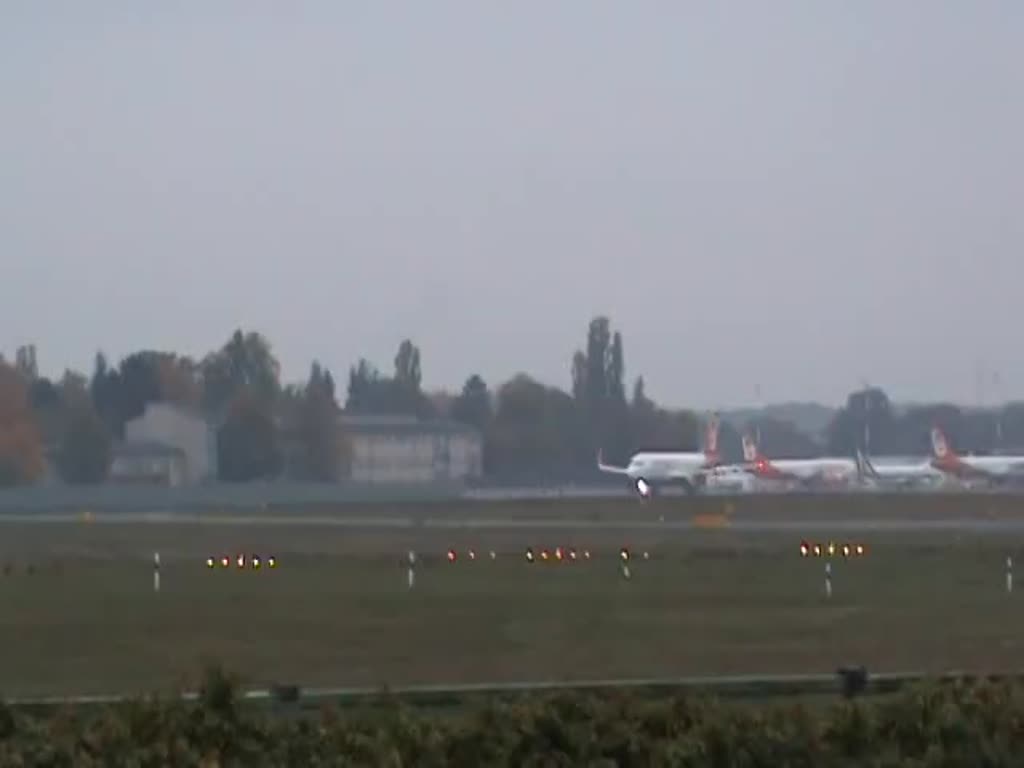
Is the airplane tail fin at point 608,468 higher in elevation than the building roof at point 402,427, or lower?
lower

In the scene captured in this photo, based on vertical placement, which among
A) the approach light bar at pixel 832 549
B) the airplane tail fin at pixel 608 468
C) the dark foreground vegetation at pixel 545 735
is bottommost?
the approach light bar at pixel 832 549

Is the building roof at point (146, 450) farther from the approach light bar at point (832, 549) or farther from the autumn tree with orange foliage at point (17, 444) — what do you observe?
the approach light bar at point (832, 549)

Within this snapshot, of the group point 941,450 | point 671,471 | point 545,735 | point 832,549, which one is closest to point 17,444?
point 671,471

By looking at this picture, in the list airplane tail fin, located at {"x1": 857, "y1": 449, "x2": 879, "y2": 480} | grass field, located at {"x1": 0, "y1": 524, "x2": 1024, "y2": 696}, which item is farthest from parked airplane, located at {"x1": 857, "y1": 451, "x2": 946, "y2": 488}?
grass field, located at {"x1": 0, "y1": 524, "x2": 1024, "y2": 696}

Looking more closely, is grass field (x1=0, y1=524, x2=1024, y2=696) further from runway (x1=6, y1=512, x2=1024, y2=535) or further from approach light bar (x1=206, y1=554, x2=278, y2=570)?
runway (x1=6, y1=512, x2=1024, y2=535)

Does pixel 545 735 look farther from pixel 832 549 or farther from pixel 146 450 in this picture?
pixel 146 450

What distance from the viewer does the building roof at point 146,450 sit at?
111m

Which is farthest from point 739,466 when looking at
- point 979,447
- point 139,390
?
point 979,447

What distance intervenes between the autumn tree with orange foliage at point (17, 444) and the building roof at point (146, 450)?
4.14 metres

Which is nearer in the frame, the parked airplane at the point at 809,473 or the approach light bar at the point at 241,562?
the approach light bar at the point at 241,562

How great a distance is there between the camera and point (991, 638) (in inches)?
1078

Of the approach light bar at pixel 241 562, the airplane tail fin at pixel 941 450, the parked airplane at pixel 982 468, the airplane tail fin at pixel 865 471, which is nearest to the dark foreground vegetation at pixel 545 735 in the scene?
the approach light bar at pixel 241 562

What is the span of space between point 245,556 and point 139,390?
268ft

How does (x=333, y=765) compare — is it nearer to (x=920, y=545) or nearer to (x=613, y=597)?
(x=613, y=597)
